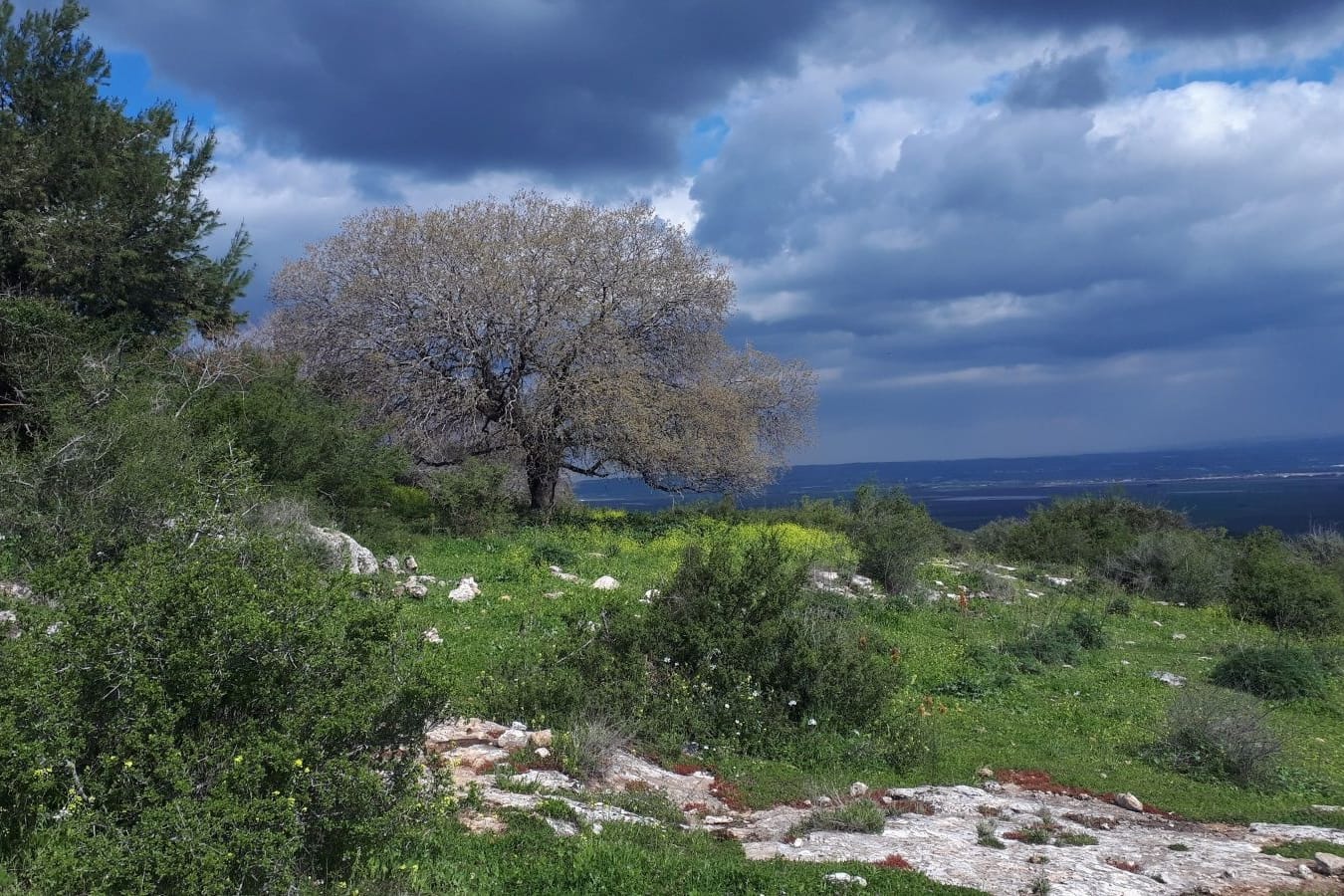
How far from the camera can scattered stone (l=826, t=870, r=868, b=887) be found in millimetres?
6016

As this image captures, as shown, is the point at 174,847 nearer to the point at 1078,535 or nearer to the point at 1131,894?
the point at 1131,894

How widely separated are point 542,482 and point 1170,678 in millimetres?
15810

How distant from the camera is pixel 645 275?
2448cm

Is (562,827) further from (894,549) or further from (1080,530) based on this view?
(1080,530)

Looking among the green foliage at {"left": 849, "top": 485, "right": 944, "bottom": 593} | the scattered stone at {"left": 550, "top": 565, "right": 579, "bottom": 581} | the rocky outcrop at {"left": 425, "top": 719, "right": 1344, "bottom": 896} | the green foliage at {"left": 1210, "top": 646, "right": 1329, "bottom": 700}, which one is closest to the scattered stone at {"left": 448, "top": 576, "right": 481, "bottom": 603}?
the scattered stone at {"left": 550, "top": 565, "right": 579, "bottom": 581}

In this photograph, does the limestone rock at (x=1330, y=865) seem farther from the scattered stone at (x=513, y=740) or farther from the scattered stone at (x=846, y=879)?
the scattered stone at (x=513, y=740)

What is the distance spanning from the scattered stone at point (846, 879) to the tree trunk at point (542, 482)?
19082 millimetres

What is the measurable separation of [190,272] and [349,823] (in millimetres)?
20703

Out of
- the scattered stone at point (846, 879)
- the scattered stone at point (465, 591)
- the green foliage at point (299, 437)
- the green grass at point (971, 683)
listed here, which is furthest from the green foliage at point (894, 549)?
the scattered stone at point (846, 879)

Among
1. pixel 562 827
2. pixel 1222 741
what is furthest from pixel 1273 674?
pixel 562 827

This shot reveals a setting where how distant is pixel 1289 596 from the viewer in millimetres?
22875

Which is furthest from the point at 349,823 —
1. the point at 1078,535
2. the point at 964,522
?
the point at 964,522

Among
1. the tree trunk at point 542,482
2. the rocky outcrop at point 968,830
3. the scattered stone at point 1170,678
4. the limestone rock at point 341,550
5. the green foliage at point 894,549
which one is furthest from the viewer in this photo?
the tree trunk at point 542,482

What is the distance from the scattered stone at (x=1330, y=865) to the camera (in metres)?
6.91
